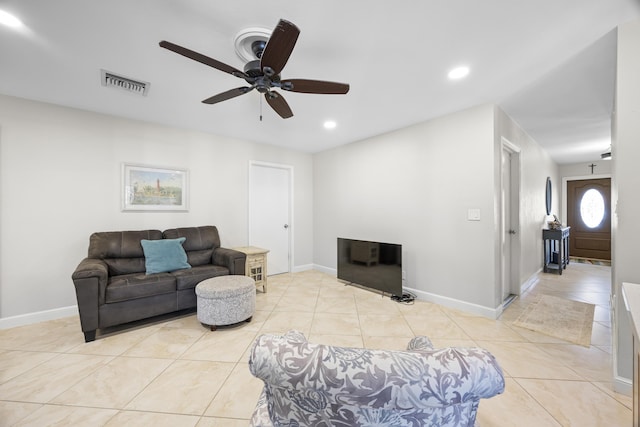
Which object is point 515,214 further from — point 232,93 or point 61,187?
point 61,187

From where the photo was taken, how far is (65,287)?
2900 millimetres

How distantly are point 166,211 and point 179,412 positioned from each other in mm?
2722

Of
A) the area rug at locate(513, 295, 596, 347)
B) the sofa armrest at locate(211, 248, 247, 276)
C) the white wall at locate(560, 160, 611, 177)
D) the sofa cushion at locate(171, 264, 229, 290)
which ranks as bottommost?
the area rug at locate(513, 295, 596, 347)

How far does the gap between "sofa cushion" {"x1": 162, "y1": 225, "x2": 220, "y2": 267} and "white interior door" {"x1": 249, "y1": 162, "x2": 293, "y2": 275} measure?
822 mm

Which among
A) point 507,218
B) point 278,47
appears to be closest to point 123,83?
point 278,47

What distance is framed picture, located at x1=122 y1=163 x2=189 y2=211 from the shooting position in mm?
3275

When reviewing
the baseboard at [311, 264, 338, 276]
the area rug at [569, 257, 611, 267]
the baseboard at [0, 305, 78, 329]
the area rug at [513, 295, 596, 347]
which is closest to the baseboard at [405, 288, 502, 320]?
the area rug at [513, 295, 596, 347]

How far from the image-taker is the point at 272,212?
4.68 meters

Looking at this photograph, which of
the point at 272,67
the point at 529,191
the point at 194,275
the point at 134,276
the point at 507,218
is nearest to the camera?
the point at 272,67

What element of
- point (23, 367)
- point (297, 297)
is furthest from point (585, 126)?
point (23, 367)

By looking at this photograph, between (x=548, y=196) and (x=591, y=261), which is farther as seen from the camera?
(x=591, y=261)

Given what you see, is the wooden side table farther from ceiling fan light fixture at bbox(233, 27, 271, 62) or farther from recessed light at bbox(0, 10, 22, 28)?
recessed light at bbox(0, 10, 22, 28)

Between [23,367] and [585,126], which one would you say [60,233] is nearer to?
[23,367]

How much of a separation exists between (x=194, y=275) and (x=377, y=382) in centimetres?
281
